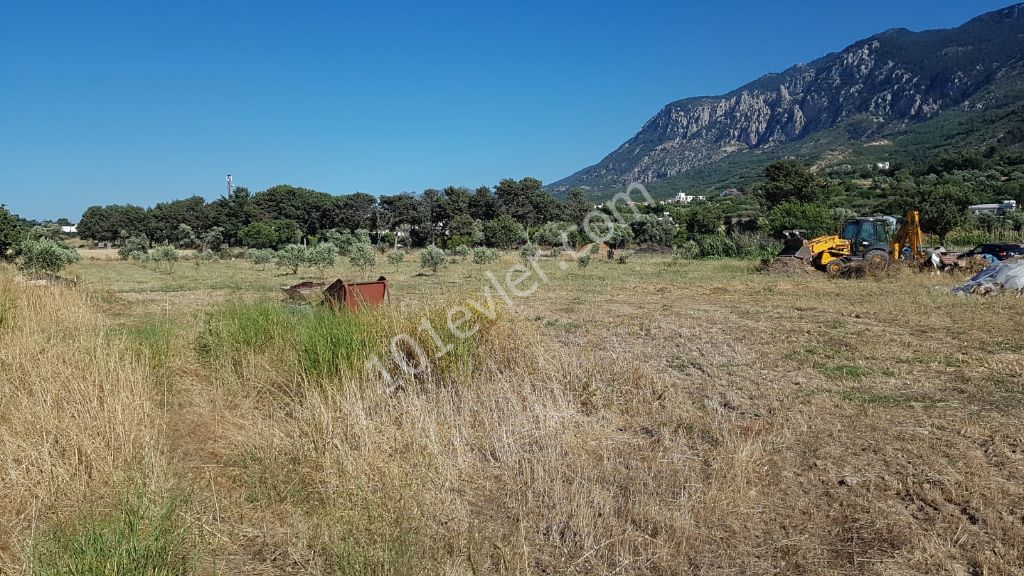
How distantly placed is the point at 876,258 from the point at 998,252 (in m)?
Result: 3.98

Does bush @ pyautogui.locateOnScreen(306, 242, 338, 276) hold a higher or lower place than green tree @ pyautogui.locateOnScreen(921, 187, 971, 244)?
higher

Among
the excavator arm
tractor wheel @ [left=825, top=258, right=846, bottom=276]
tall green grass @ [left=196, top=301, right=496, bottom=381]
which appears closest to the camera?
tall green grass @ [left=196, top=301, right=496, bottom=381]

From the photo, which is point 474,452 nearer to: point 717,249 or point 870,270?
point 870,270

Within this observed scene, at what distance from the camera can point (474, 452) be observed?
3693 millimetres

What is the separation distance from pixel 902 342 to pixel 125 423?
862cm

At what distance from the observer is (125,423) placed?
350 cm

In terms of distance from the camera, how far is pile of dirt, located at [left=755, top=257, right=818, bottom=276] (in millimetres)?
16766

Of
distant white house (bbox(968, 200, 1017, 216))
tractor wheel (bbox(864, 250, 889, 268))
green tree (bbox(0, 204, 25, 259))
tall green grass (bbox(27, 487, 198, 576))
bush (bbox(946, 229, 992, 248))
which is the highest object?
green tree (bbox(0, 204, 25, 259))

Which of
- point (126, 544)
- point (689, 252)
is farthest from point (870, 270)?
point (126, 544)

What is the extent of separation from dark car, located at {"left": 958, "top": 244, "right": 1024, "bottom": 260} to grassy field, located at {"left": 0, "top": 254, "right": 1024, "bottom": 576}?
12657 millimetres

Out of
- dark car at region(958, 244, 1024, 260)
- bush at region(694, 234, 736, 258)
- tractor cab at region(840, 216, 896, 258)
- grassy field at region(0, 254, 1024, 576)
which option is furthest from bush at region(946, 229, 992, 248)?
grassy field at region(0, 254, 1024, 576)

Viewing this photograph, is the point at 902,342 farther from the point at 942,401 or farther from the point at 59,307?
the point at 59,307

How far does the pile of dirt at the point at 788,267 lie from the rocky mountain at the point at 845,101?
64.5m

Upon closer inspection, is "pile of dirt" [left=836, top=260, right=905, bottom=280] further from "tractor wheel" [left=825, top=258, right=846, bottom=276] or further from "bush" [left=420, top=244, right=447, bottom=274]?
"bush" [left=420, top=244, right=447, bottom=274]
